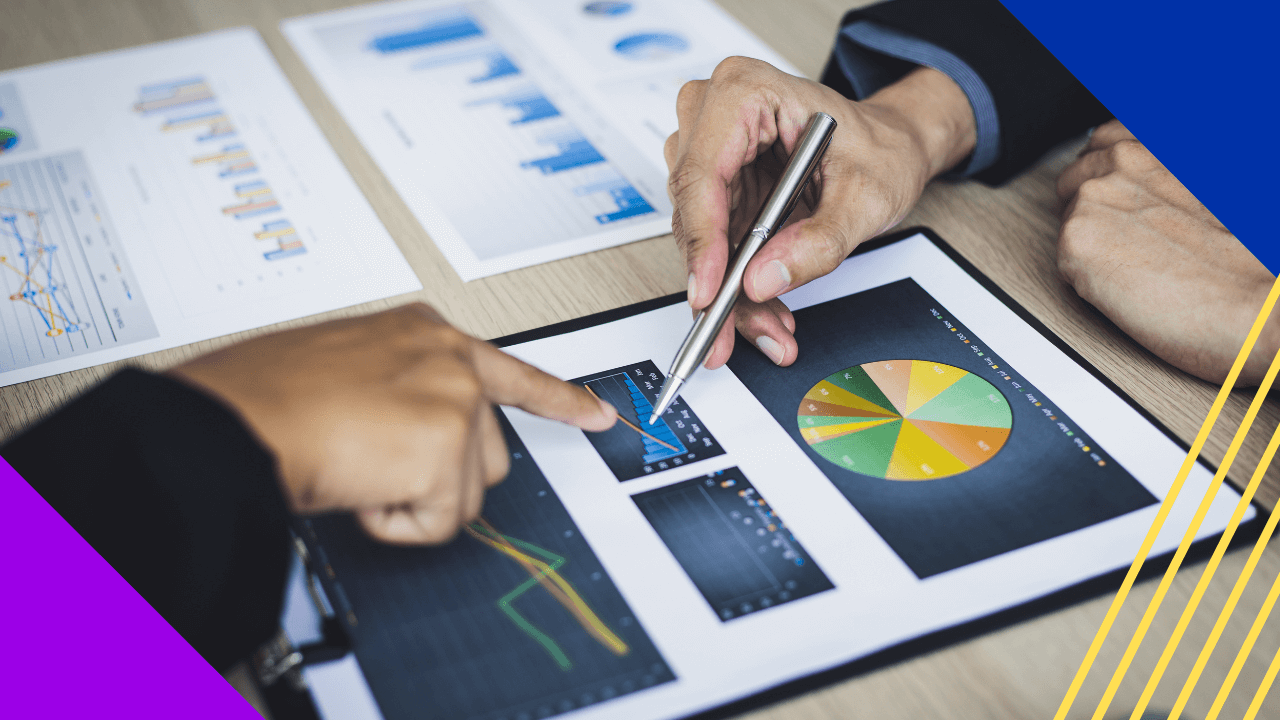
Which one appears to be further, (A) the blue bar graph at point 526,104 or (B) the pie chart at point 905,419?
(A) the blue bar graph at point 526,104

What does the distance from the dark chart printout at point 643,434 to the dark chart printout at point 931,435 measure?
0.06 metres

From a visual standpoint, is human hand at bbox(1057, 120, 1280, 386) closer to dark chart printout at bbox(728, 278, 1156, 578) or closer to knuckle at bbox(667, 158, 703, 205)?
dark chart printout at bbox(728, 278, 1156, 578)

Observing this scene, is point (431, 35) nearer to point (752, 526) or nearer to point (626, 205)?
point (626, 205)

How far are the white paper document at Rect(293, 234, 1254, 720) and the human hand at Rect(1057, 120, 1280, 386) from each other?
8 centimetres

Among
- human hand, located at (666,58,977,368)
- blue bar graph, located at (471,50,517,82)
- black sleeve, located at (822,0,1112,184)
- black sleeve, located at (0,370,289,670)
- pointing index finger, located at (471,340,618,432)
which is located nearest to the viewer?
black sleeve, located at (0,370,289,670)

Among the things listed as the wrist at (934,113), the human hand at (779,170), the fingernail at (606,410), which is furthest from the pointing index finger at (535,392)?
the wrist at (934,113)

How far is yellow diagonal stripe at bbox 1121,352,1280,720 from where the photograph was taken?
1.74 feet

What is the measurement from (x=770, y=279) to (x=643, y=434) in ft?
0.49

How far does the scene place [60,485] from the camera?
0.45 metres

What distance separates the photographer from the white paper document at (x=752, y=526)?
1.64ft

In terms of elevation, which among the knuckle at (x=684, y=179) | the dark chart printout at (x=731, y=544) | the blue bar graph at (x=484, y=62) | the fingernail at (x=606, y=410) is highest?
the knuckle at (x=684, y=179)

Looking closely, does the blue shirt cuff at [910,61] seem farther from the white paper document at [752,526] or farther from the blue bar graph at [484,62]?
the blue bar graph at [484,62]

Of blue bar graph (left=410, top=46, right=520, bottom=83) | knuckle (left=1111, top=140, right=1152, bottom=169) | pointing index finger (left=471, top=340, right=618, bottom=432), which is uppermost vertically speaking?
knuckle (left=1111, top=140, right=1152, bottom=169)

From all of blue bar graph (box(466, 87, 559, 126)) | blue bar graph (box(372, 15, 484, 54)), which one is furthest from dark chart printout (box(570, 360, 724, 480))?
blue bar graph (box(372, 15, 484, 54))
